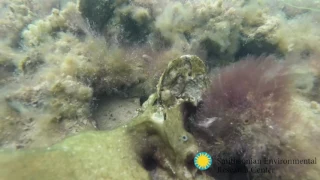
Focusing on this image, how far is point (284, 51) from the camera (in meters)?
4.86

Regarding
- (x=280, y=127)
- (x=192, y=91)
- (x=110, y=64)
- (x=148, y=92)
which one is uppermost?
(x=110, y=64)

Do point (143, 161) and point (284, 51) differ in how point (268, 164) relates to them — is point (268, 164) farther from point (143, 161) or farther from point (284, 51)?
point (284, 51)

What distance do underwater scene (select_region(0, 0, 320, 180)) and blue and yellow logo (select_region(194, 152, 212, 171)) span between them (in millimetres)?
18

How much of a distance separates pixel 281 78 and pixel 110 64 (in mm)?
2794

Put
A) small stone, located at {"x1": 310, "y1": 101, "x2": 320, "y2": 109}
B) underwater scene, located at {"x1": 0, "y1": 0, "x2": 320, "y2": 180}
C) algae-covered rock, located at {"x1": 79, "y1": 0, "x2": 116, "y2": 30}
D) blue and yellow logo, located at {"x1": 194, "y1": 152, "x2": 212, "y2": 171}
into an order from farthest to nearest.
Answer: algae-covered rock, located at {"x1": 79, "y1": 0, "x2": 116, "y2": 30}, small stone, located at {"x1": 310, "y1": 101, "x2": 320, "y2": 109}, blue and yellow logo, located at {"x1": 194, "y1": 152, "x2": 212, "y2": 171}, underwater scene, located at {"x1": 0, "y1": 0, "x2": 320, "y2": 180}

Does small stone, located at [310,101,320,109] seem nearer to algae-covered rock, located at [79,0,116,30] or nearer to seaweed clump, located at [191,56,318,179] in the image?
seaweed clump, located at [191,56,318,179]

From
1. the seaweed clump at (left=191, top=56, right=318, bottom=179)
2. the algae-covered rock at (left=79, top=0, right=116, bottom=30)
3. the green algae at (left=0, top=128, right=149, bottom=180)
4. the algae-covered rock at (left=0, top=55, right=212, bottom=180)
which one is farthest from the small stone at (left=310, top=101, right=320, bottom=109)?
the algae-covered rock at (left=79, top=0, right=116, bottom=30)

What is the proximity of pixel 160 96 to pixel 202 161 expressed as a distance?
0.94m

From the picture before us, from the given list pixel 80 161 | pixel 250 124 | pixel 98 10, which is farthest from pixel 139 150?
pixel 98 10

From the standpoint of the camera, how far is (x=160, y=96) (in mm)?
2828

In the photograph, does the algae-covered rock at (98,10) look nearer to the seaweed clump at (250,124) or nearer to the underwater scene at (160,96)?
the underwater scene at (160,96)

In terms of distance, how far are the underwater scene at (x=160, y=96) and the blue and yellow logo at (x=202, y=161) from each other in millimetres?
18

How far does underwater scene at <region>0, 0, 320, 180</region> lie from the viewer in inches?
101

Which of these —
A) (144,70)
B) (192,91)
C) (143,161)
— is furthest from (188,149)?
(144,70)
